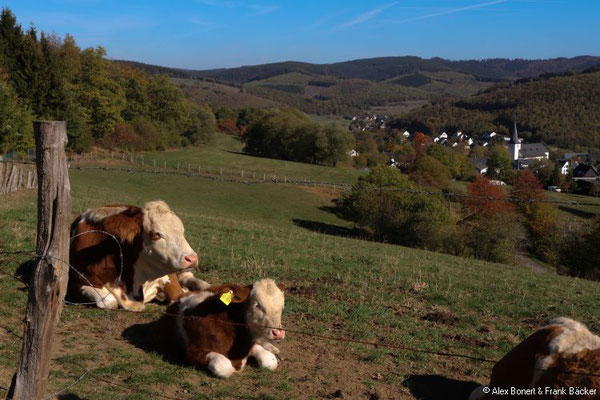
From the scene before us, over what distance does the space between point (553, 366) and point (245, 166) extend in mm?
76491

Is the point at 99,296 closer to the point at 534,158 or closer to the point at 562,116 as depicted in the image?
the point at 534,158

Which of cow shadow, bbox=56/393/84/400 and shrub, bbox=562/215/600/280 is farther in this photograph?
shrub, bbox=562/215/600/280

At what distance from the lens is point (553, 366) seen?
5.21 meters

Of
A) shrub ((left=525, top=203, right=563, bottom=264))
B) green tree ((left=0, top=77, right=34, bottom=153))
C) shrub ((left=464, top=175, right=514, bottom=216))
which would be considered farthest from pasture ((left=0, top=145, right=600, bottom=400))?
shrub ((left=464, top=175, right=514, bottom=216))

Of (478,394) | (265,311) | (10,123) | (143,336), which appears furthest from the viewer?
(10,123)

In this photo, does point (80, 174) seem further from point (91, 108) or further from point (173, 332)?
point (173, 332)

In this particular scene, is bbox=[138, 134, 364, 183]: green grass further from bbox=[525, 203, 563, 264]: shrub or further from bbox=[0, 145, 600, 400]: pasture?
bbox=[0, 145, 600, 400]: pasture

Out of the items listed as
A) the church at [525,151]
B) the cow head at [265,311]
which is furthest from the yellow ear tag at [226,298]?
the church at [525,151]

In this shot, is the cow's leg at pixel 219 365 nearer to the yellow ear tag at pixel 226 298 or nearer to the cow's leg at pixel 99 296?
the yellow ear tag at pixel 226 298

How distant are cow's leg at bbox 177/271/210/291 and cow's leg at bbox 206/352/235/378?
251cm

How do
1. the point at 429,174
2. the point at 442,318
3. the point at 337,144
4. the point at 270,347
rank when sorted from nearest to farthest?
the point at 270,347 → the point at 442,318 → the point at 429,174 → the point at 337,144

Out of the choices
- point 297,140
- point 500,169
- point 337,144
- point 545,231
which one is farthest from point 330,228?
point 500,169

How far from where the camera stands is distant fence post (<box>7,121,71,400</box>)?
4590 millimetres

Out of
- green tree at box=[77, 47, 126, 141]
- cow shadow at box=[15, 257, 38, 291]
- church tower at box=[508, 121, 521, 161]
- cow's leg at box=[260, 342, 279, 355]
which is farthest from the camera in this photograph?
church tower at box=[508, 121, 521, 161]
